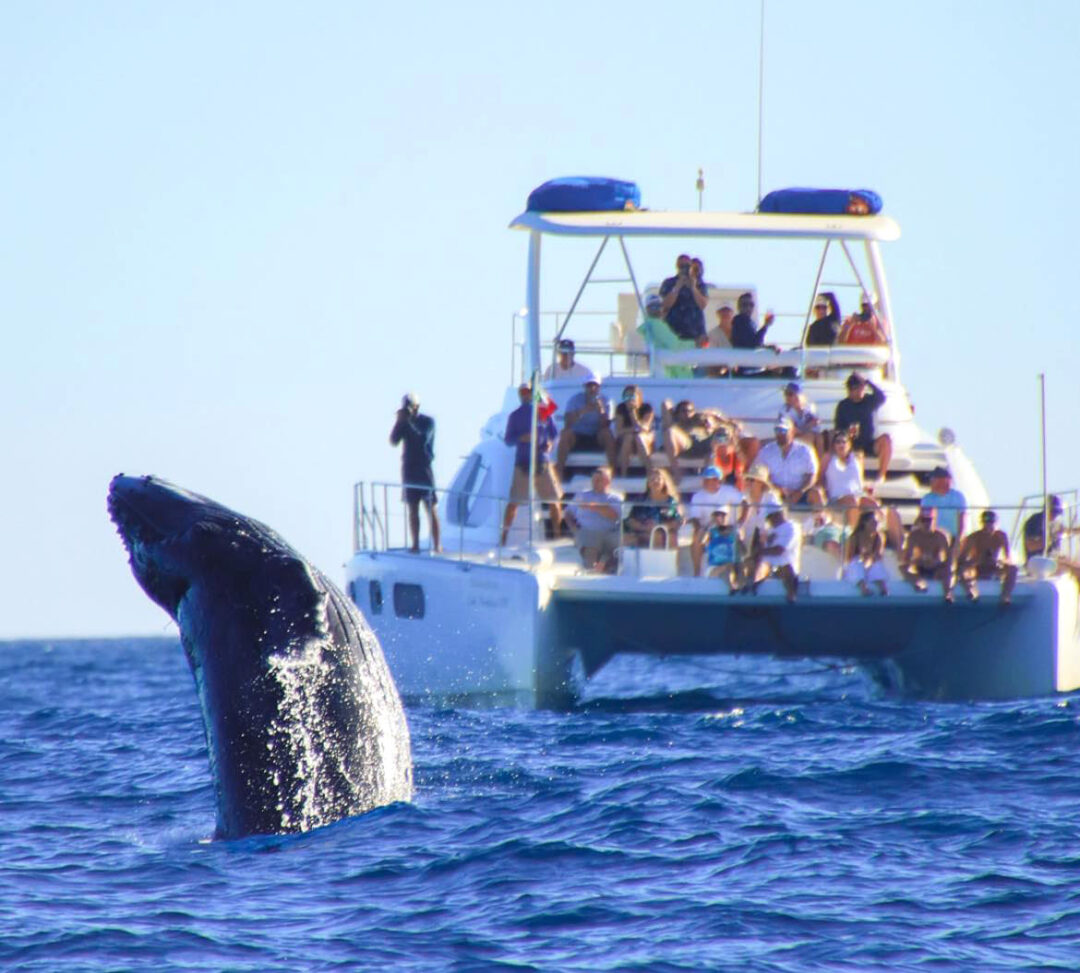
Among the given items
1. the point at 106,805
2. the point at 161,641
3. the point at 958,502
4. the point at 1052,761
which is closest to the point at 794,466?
the point at 958,502

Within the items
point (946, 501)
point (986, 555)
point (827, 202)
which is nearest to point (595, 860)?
point (986, 555)

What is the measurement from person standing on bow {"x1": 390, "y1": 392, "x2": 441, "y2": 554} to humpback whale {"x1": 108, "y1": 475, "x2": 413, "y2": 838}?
1017cm

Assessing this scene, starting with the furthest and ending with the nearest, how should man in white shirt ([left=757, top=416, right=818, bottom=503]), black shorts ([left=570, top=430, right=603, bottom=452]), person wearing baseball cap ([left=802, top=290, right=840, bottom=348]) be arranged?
1. person wearing baseball cap ([left=802, top=290, right=840, bottom=348])
2. black shorts ([left=570, top=430, right=603, bottom=452])
3. man in white shirt ([left=757, top=416, right=818, bottom=503])

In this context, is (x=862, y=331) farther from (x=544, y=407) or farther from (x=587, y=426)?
(x=544, y=407)

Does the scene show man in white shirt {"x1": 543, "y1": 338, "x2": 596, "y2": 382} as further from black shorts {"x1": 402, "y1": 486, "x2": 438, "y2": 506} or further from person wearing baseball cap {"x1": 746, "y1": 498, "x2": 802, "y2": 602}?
person wearing baseball cap {"x1": 746, "y1": 498, "x2": 802, "y2": 602}

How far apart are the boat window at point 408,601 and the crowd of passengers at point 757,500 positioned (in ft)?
3.65

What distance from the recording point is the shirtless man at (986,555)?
17578 millimetres

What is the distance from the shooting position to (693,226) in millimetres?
21297

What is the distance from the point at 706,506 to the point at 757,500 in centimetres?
49

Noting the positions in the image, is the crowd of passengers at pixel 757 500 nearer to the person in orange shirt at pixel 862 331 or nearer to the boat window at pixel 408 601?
the boat window at pixel 408 601

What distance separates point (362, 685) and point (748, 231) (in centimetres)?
1286

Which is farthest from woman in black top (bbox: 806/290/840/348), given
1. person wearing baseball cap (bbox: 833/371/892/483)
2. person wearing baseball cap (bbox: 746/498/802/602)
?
person wearing baseball cap (bbox: 746/498/802/602)

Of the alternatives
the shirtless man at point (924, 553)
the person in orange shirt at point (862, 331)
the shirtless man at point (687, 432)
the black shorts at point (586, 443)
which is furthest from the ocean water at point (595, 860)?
the person in orange shirt at point (862, 331)

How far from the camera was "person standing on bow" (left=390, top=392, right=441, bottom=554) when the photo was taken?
64.9 ft
